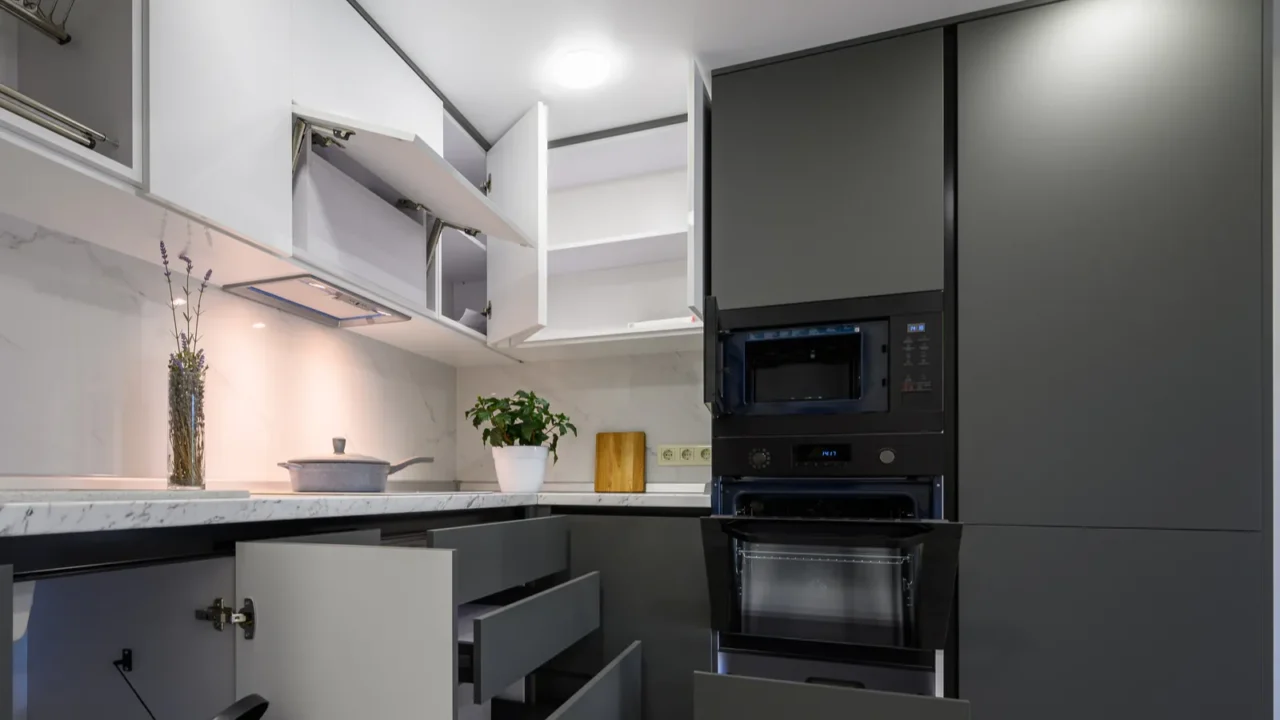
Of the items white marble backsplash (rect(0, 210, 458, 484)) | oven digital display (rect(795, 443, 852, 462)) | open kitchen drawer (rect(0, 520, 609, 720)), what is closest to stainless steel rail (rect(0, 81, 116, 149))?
white marble backsplash (rect(0, 210, 458, 484))

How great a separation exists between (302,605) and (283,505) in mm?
148

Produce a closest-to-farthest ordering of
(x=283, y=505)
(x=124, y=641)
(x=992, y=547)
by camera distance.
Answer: (x=283, y=505)
(x=124, y=641)
(x=992, y=547)

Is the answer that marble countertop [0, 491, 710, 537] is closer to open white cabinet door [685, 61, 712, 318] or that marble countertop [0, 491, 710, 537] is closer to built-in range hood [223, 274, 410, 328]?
built-in range hood [223, 274, 410, 328]

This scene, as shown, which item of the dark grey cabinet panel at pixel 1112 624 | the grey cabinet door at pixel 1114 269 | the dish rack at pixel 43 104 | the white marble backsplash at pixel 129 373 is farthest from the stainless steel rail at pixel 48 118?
the dark grey cabinet panel at pixel 1112 624

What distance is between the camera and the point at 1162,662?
Answer: 1.43m

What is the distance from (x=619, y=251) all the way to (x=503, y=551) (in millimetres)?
1167

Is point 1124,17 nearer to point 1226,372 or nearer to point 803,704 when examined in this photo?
point 1226,372

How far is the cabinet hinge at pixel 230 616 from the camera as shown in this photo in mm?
1038

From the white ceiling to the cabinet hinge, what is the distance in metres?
→ 1.38

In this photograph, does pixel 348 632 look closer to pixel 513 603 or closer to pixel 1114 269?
pixel 513 603

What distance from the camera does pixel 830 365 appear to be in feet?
5.66

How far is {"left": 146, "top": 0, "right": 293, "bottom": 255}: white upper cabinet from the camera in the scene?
1186mm

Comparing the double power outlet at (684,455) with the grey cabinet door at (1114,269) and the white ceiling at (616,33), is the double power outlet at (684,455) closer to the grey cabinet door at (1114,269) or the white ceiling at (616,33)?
the grey cabinet door at (1114,269)

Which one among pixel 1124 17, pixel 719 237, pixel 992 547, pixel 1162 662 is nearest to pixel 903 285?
pixel 719 237
